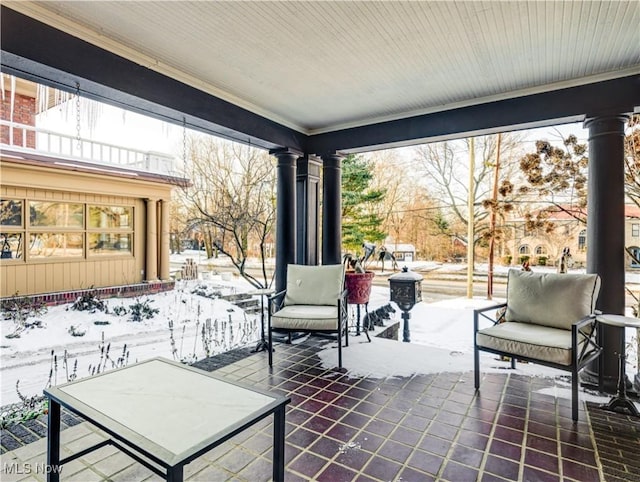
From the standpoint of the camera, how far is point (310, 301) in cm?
386

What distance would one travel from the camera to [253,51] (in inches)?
101

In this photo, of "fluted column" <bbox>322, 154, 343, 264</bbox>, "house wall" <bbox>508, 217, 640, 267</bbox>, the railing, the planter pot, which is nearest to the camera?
the railing

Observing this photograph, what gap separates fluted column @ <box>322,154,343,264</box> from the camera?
462 centimetres

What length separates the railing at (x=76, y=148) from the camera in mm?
3162

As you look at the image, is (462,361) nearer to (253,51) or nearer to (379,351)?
(379,351)

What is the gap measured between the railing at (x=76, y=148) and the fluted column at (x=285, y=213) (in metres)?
1.27

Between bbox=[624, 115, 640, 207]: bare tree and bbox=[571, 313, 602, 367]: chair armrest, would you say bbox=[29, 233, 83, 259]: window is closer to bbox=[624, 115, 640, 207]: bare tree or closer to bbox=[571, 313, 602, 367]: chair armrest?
bbox=[571, 313, 602, 367]: chair armrest

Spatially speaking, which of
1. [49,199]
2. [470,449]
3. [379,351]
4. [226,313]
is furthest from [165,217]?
[470,449]

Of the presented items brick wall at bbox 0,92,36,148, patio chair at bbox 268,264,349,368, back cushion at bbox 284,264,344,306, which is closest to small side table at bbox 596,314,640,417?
patio chair at bbox 268,264,349,368

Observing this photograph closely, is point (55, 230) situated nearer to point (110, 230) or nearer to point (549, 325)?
point (110, 230)

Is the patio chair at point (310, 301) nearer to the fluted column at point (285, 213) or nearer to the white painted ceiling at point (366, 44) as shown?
the fluted column at point (285, 213)

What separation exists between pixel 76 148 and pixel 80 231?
2686 mm

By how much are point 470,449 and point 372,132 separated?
3253mm

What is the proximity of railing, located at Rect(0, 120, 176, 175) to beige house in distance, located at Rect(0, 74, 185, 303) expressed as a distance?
1cm
